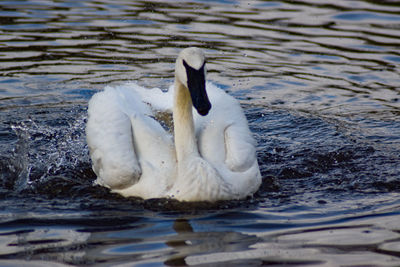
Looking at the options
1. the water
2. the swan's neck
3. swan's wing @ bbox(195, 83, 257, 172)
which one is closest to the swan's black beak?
the swan's neck

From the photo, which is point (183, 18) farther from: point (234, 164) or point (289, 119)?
point (234, 164)

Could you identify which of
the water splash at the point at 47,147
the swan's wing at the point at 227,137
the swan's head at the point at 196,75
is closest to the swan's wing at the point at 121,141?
the swan's wing at the point at 227,137

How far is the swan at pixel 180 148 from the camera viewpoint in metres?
6.32

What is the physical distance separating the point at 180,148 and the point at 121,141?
1.77 ft

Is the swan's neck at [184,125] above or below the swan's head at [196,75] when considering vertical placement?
below

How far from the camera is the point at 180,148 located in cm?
661

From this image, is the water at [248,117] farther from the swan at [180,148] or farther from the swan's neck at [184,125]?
the swan's neck at [184,125]

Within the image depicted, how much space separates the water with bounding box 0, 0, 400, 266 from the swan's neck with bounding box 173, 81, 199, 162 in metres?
0.55

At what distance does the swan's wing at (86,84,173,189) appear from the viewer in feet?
21.1

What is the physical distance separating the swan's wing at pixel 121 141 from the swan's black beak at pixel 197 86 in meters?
0.79

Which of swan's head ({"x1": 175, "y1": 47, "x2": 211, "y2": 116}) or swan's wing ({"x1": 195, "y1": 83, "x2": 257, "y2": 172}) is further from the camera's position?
swan's wing ({"x1": 195, "y1": 83, "x2": 257, "y2": 172})

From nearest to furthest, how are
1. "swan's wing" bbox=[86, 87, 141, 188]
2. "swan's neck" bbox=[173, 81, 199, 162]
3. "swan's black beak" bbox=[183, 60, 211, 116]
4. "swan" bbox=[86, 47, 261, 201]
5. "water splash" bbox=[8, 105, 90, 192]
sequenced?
"swan's black beak" bbox=[183, 60, 211, 116]
"swan" bbox=[86, 47, 261, 201]
"swan's wing" bbox=[86, 87, 141, 188]
"swan's neck" bbox=[173, 81, 199, 162]
"water splash" bbox=[8, 105, 90, 192]

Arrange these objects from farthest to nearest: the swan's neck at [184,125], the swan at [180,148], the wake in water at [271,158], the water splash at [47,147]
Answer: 1. the water splash at [47,147]
2. the wake in water at [271,158]
3. the swan's neck at [184,125]
4. the swan at [180,148]

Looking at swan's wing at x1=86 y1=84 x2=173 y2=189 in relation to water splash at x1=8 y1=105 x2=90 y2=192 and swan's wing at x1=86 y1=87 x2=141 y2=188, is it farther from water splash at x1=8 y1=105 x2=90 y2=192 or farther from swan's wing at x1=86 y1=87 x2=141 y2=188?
water splash at x1=8 y1=105 x2=90 y2=192
